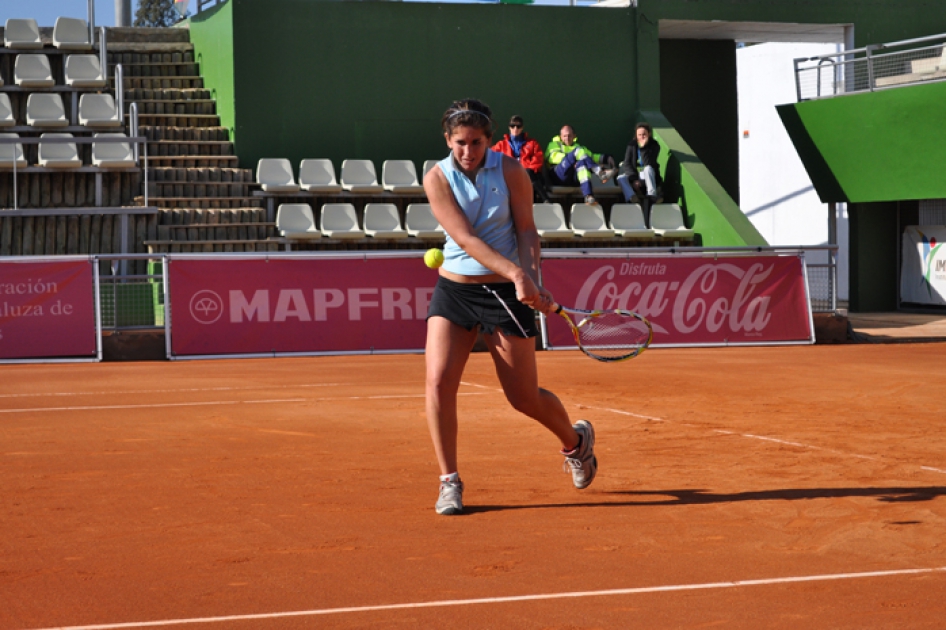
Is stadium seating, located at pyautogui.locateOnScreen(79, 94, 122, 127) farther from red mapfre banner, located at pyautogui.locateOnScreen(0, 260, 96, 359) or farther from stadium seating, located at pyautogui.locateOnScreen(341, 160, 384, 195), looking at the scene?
red mapfre banner, located at pyautogui.locateOnScreen(0, 260, 96, 359)

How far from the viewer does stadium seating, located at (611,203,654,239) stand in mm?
20453

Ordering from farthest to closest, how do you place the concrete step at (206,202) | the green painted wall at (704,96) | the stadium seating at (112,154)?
the green painted wall at (704,96)
the concrete step at (206,202)
the stadium seating at (112,154)

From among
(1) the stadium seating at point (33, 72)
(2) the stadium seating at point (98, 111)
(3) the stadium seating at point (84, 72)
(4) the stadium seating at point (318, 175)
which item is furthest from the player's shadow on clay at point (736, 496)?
(1) the stadium seating at point (33, 72)

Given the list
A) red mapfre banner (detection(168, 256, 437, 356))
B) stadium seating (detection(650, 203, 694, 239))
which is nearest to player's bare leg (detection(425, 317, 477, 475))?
red mapfre banner (detection(168, 256, 437, 356))

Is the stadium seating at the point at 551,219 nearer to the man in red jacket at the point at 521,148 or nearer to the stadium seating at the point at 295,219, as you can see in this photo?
the man in red jacket at the point at 521,148

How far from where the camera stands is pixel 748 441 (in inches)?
316

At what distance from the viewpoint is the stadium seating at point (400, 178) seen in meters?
20.4

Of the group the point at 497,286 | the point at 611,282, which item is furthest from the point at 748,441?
the point at 611,282

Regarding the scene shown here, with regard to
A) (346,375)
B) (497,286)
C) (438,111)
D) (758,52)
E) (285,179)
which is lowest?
(346,375)

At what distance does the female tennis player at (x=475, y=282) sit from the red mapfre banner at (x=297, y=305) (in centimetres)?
949

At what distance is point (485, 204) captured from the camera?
5.59m

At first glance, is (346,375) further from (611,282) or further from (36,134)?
(36,134)

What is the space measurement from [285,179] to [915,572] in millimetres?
16870

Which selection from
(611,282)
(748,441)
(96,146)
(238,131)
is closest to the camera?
(748,441)
